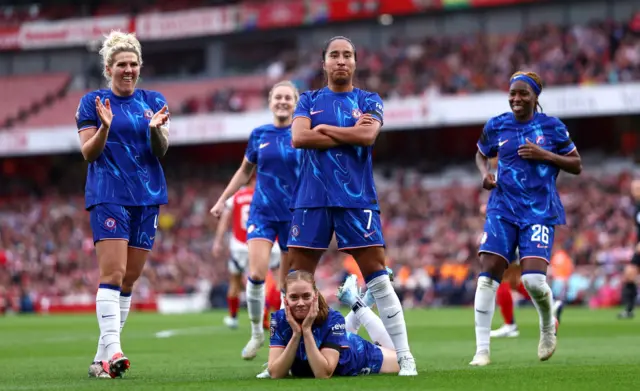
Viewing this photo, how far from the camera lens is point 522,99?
10.2 m

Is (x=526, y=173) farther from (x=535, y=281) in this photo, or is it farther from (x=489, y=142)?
(x=535, y=281)

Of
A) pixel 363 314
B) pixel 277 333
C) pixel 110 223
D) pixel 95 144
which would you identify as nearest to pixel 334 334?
pixel 277 333

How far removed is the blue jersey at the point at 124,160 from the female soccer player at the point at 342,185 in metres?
1.36

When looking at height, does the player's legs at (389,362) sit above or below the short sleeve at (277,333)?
below

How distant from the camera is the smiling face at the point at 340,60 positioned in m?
8.19

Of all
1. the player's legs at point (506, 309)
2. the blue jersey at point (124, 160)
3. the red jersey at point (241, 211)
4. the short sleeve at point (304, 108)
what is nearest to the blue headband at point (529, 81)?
the short sleeve at point (304, 108)

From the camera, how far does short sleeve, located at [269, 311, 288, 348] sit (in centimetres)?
826

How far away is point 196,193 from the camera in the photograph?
4153 cm

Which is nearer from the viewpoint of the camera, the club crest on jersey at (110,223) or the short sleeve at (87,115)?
the club crest on jersey at (110,223)

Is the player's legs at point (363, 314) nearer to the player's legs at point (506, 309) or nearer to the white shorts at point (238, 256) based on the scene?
the player's legs at point (506, 309)

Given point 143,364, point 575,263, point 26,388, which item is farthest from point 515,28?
point 26,388

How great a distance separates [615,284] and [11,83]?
2983 cm

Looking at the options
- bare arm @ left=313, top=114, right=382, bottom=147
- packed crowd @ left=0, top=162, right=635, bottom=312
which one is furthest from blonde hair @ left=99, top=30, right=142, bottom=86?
packed crowd @ left=0, top=162, right=635, bottom=312

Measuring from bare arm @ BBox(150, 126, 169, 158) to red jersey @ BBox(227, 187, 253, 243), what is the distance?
7.32 m
